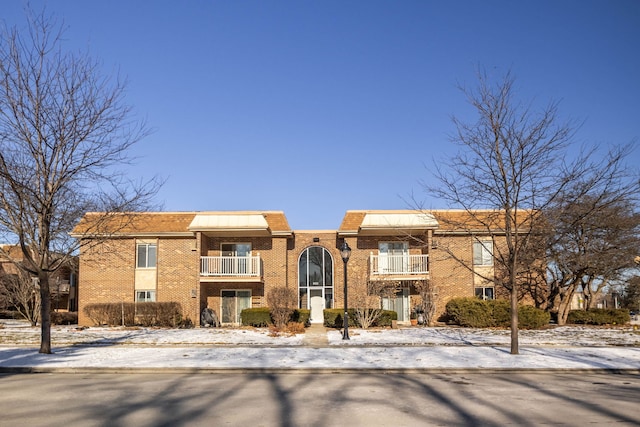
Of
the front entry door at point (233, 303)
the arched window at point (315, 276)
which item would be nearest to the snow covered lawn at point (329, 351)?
the front entry door at point (233, 303)

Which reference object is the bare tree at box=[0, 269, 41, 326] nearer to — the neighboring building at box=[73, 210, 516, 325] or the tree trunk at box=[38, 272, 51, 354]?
the neighboring building at box=[73, 210, 516, 325]

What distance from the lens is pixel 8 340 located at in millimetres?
19766

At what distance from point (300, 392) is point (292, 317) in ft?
52.8

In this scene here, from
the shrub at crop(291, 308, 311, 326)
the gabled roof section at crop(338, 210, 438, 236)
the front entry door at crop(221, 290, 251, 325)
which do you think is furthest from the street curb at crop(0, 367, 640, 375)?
the front entry door at crop(221, 290, 251, 325)

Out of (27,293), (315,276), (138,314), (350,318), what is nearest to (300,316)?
(350,318)

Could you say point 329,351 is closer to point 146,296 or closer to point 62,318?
point 146,296

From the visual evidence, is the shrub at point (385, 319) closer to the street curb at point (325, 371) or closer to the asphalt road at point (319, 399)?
the street curb at point (325, 371)

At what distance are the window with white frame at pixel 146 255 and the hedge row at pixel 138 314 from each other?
2.53m

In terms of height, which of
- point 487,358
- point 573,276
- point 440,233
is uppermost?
point 440,233

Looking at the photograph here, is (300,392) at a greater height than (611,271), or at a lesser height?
lesser

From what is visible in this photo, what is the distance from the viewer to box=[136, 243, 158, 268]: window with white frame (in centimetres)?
2914

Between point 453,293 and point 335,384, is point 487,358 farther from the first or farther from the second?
point 453,293

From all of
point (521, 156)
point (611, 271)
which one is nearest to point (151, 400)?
point (521, 156)

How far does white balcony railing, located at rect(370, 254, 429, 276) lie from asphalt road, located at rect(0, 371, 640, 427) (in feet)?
48.2
